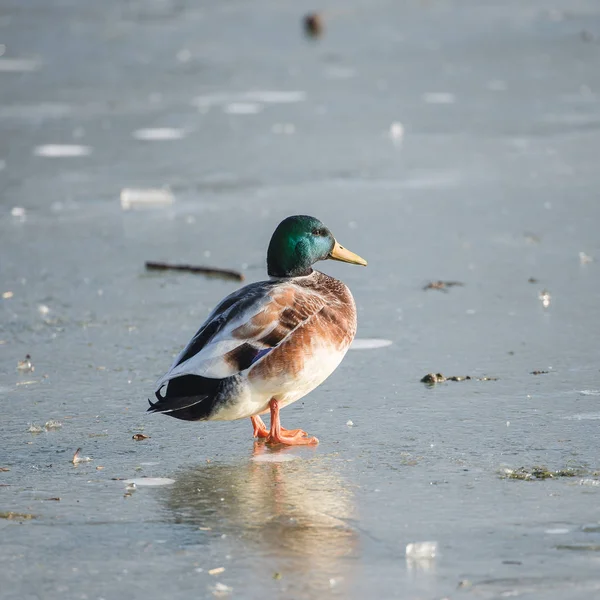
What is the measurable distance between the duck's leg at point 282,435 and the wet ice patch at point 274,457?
3.0 inches

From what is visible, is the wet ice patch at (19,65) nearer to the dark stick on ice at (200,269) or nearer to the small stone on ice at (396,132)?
the small stone on ice at (396,132)

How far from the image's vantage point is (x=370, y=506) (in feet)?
11.4

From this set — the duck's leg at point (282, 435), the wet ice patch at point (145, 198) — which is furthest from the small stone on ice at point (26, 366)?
the wet ice patch at point (145, 198)

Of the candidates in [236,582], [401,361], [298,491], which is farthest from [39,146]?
[236,582]

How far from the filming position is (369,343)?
17.1ft

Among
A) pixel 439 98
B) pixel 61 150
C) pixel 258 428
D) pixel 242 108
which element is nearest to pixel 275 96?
pixel 242 108

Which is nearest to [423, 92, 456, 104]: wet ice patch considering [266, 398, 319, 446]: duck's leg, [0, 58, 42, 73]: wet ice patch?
[0, 58, 42, 73]: wet ice patch

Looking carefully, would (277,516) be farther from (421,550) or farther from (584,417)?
(584,417)

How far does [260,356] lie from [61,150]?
5880 mm

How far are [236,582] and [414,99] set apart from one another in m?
8.30

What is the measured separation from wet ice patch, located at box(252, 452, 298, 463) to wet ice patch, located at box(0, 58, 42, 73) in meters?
A: 9.92

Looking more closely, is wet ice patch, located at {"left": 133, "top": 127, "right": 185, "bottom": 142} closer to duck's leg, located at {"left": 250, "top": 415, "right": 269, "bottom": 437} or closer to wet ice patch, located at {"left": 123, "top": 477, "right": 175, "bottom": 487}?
duck's leg, located at {"left": 250, "top": 415, "right": 269, "bottom": 437}

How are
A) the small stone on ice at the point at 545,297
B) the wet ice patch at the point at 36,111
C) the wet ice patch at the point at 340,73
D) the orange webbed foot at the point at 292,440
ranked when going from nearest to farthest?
the orange webbed foot at the point at 292,440
the small stone on ice at the point at 545,297
the wet ice patch at the point at 36,111
the wet ice patch at the point at 340,73

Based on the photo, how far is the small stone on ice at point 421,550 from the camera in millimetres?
3104
